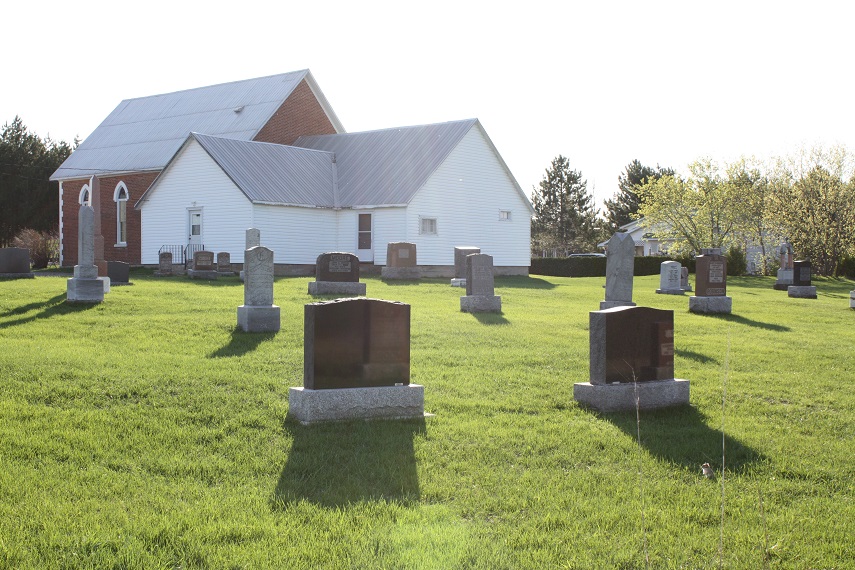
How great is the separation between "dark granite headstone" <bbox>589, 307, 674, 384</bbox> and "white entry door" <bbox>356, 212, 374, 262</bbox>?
24.9 meters

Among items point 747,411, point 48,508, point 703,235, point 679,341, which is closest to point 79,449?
point 48,508

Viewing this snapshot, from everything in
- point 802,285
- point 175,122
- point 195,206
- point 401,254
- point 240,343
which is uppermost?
point 175,122

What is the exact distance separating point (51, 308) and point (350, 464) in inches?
458

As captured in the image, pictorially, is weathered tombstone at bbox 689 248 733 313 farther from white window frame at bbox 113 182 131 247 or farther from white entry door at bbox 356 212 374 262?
white window frame at bbox 113 182 131 247

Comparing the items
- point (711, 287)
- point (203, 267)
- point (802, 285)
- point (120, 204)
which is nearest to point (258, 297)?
point (711, 287)

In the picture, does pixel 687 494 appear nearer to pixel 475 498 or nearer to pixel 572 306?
pixel 475 498

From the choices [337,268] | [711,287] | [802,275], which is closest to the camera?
[711,287]

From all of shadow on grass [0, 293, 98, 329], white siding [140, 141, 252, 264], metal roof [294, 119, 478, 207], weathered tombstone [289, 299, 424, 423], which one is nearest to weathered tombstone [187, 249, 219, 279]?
white siding [140, 141, 252, 264]

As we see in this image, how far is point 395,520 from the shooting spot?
5070 millimetres

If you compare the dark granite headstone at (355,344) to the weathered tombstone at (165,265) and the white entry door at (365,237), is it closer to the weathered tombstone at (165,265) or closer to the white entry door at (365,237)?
the weathered tombstone at (165,265)

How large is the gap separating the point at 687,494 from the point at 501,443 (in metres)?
1.72

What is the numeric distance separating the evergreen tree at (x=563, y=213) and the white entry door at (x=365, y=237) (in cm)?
5115

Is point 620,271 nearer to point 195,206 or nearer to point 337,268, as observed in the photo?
point 337,268

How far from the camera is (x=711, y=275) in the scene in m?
19.4
